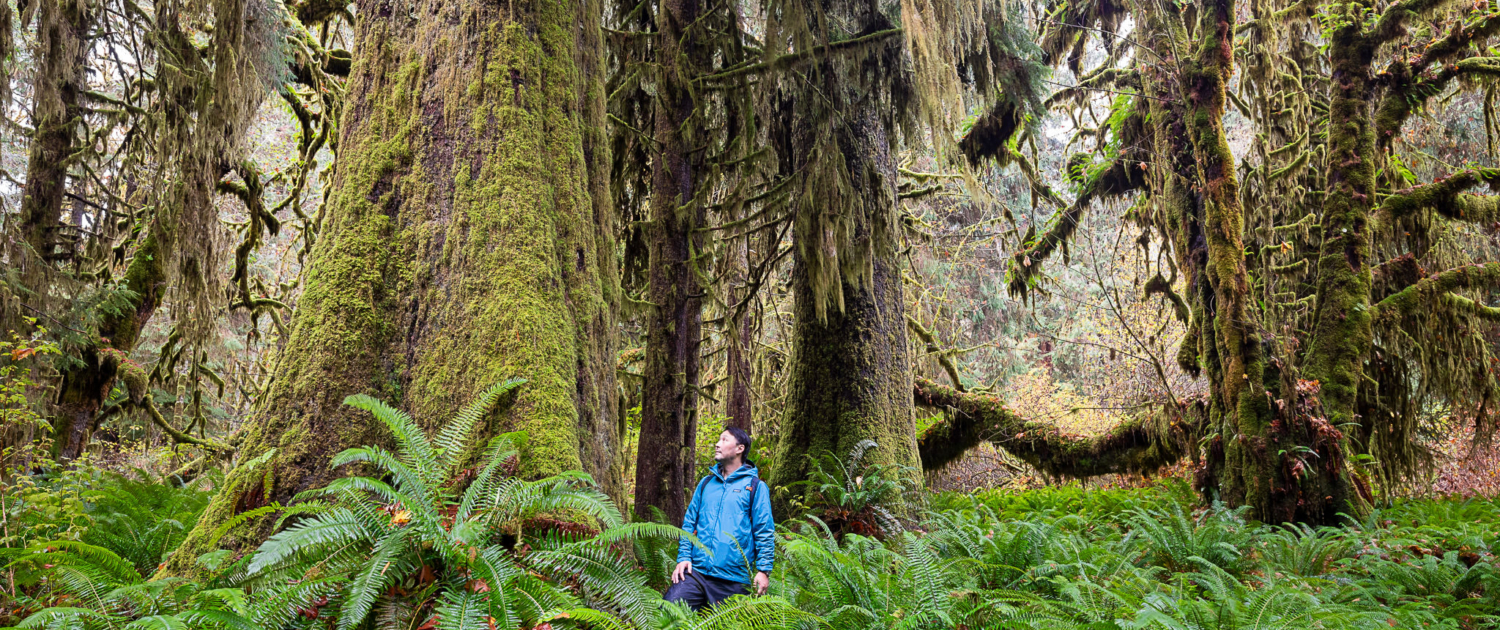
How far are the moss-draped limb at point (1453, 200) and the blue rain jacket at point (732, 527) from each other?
24.5 ft

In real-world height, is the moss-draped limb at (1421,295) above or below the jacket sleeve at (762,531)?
above

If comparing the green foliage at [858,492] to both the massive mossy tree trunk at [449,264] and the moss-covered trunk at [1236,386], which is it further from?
the moss-covered trunk at [1236,386]

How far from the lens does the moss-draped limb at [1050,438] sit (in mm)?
8250

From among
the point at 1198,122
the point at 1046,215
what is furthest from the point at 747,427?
the point at 1046,215

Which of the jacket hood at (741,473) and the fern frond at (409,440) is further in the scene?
the jacket hood at (741,473)

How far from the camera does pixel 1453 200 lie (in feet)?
23.5

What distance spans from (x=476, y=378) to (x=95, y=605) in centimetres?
141

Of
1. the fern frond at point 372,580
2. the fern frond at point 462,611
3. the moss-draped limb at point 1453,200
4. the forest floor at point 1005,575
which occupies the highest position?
the moss-draped limb at point 1453,200

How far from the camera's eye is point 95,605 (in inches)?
100

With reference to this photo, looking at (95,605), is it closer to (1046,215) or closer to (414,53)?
(414,53)

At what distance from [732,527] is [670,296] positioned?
2.97 metres

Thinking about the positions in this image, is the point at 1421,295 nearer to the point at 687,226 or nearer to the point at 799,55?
the point at 799,55

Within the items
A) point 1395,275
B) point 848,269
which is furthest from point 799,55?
point 1395,275

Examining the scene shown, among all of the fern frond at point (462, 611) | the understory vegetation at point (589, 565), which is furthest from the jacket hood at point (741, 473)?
the fern frond at point (462, 611)
